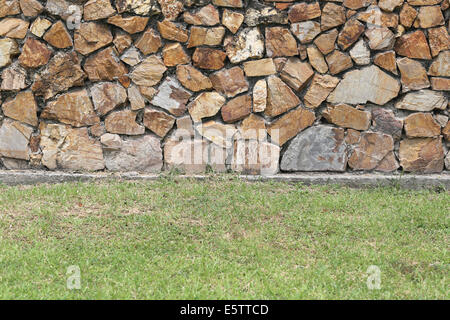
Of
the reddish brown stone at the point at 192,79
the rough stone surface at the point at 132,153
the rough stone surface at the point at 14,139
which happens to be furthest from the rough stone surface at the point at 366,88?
the rough stone surface at the point at 14,139

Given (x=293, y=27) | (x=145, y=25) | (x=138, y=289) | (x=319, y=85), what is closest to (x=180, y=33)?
(x=145, y=25)

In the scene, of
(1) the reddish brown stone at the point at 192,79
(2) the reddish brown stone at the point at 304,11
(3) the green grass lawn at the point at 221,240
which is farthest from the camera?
(1) the reddish brown stone at the point at 192,79

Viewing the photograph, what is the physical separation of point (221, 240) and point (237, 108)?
140 cm

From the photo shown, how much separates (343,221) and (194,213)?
42.3 inches

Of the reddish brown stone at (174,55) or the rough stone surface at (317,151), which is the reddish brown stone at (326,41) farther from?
the reddish brown stone at (174,55)

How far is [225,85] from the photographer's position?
14.8ft

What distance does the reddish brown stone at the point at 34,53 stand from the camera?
14.7 ft

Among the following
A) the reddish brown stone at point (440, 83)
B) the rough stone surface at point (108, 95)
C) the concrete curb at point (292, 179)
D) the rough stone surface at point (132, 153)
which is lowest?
the concrete curb at point (292, 179)

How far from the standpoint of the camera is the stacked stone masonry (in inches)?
174

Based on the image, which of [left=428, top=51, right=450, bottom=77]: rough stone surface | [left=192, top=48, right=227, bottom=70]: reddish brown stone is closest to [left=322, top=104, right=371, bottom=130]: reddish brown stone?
[left=428, top=51, right=450, bottom=77]: rough stone surface

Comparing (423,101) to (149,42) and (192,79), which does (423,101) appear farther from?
(149,42)

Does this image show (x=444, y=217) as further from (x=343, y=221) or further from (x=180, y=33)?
(x=180, y=33)

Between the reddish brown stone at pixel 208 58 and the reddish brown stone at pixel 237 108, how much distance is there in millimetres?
325

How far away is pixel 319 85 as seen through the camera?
4520 mm
